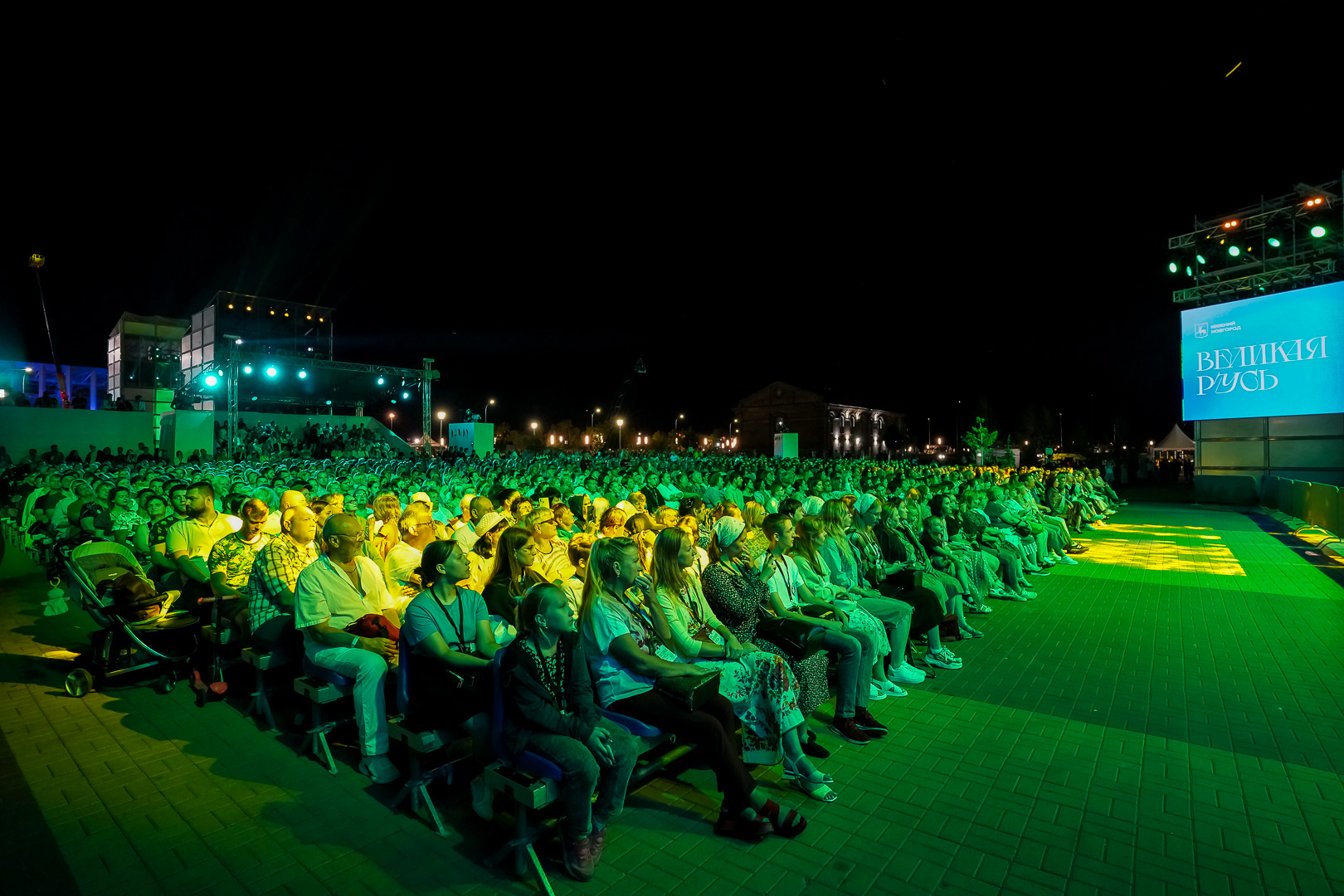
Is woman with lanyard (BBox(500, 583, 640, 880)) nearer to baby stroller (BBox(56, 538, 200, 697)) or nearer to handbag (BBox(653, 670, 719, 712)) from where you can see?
handbag (BBox(653, 670, 719, 712))

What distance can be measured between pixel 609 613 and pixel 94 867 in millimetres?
2480

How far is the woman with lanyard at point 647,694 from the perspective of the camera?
306 centimetres

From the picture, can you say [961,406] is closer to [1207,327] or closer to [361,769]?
[1207,327]

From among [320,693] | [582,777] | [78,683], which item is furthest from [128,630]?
[582,777]

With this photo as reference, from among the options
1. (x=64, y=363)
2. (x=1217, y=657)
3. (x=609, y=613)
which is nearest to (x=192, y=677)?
(x=609, y=613)

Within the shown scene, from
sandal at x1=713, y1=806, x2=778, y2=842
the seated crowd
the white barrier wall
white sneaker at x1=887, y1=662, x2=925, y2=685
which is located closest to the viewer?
the seated crowd

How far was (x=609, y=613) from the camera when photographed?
324 cm

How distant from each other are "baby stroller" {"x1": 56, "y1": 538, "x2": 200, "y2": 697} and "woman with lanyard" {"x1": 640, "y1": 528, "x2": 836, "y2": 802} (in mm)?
3808

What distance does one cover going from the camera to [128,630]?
4.68 meters

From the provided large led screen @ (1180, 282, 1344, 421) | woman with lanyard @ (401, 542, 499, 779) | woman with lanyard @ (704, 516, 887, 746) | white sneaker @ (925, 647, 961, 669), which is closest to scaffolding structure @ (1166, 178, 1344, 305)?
large led screen @ (1180, 282, 1344, 421)

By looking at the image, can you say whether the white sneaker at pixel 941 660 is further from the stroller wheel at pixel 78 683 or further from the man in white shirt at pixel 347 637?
the stroller wheel at pixel 78 683

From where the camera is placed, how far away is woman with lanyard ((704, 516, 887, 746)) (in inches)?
163

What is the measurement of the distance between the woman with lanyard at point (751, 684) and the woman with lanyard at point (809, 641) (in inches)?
17.9

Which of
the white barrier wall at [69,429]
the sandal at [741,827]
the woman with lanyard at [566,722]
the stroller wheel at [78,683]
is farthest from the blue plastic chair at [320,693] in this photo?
the white barrier wall at [69,429]
